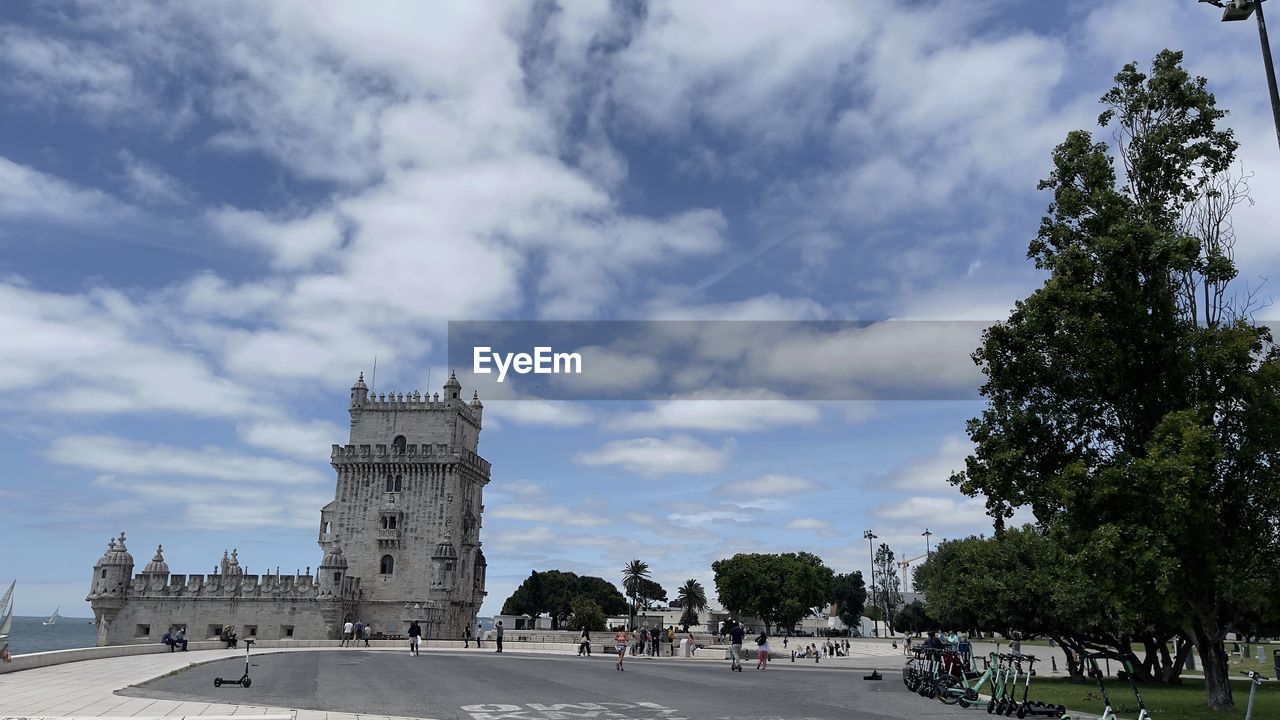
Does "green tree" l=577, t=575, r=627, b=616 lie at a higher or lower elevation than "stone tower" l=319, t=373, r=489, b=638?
lower

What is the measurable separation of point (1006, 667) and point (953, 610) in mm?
19707

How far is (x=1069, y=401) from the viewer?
77.4 feet

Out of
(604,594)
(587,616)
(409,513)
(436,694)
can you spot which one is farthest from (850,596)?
(436,694)

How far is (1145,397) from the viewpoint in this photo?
2214cm

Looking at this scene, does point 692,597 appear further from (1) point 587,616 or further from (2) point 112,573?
(2) point 112,573

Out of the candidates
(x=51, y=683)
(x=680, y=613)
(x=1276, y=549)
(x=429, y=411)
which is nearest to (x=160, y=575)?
(x=429, y=411)

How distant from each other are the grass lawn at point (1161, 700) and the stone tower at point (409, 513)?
174ft

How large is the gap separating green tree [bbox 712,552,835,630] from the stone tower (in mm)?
31130

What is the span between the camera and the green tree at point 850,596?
476 ft

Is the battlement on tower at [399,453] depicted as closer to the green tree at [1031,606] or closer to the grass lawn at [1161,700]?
the green tree at [1031,606]

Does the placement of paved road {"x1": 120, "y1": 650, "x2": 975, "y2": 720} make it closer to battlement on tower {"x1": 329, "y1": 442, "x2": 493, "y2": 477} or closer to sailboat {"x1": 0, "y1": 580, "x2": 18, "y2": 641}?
sailboat {"x1": 0, "y1": 580, "x2": 18, "y2": 641}

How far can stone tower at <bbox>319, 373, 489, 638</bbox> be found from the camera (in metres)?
74.4

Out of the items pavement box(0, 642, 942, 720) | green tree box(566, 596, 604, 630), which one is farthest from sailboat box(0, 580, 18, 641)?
green tree box(566, 596, 604, 630)

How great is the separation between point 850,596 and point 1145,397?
13154 cm
